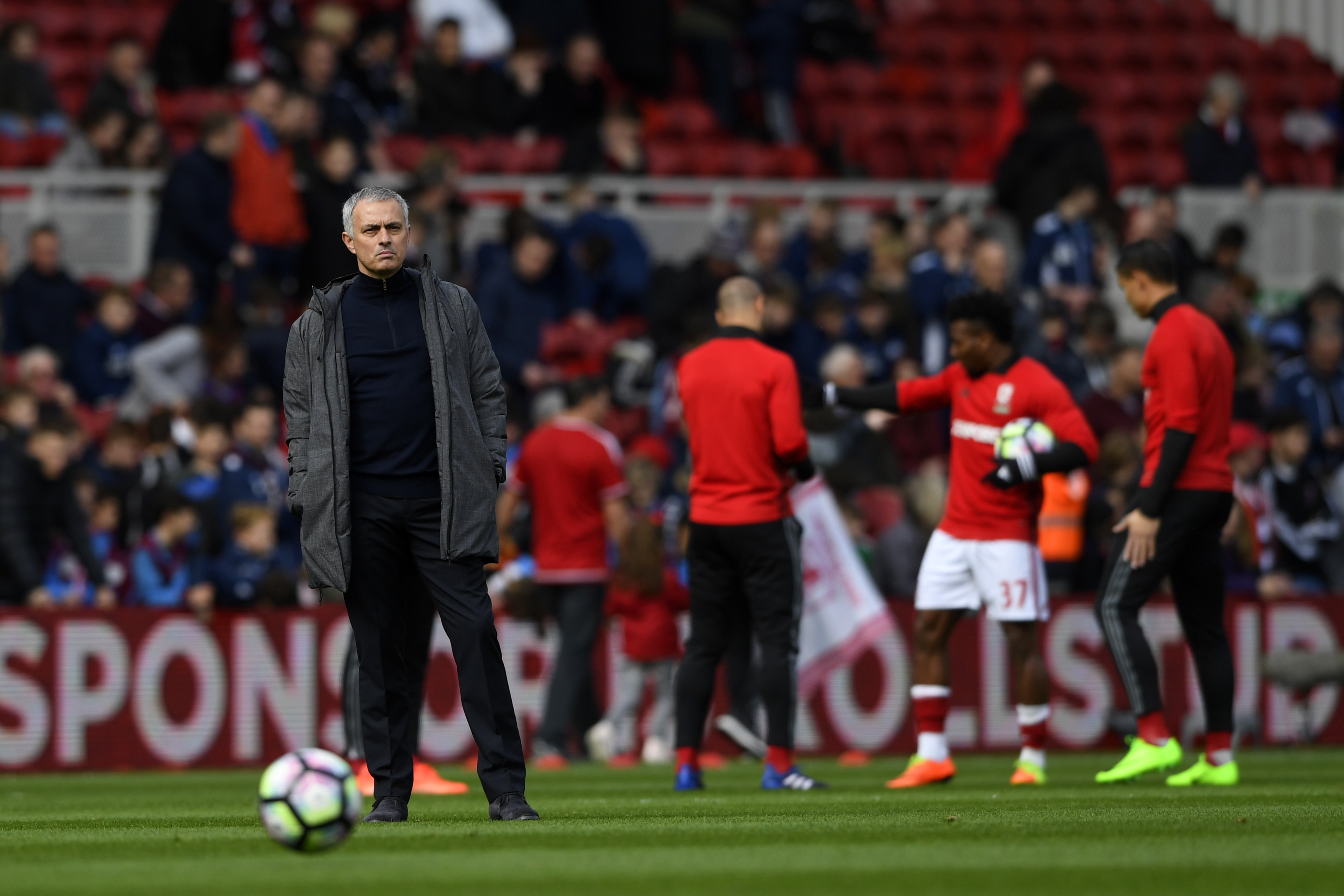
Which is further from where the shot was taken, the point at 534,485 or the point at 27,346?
the point at 27,346

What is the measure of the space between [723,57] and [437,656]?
965 centimetres

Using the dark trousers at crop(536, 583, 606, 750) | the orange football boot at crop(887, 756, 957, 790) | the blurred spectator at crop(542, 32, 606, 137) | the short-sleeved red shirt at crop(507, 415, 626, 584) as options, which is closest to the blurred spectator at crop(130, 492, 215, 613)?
the short-sleeved red shirt at crop(507, 415, 626, 584)

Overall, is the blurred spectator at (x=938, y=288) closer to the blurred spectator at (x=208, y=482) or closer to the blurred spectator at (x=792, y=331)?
the blurred spectator at (x=792, y=331)

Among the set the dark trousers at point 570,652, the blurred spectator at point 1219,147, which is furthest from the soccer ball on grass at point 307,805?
the blurred spectator at point 1219,147

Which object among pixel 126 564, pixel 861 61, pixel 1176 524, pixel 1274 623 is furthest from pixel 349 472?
pixel 861 61

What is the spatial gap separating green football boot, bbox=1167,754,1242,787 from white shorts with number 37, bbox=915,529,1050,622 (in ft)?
3.31

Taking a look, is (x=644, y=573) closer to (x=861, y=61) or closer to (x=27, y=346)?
(x=27, y=346)

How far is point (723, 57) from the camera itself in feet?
71.8

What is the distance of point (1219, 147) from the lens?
69.5 ft

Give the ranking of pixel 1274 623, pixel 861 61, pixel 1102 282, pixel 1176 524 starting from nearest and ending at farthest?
pixel 1176 524 < pixel 1274 623 < pixel 1102 282 < pixel 861 61

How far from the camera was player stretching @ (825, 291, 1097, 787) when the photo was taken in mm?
10172

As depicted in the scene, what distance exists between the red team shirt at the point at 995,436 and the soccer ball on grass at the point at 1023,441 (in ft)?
0.31

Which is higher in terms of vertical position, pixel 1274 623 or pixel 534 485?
pixel 534 485

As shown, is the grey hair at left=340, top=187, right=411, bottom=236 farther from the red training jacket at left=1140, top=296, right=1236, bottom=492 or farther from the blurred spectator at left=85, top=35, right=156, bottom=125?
the blurred spectator at left=85, top=35, right=156, bottom=125
